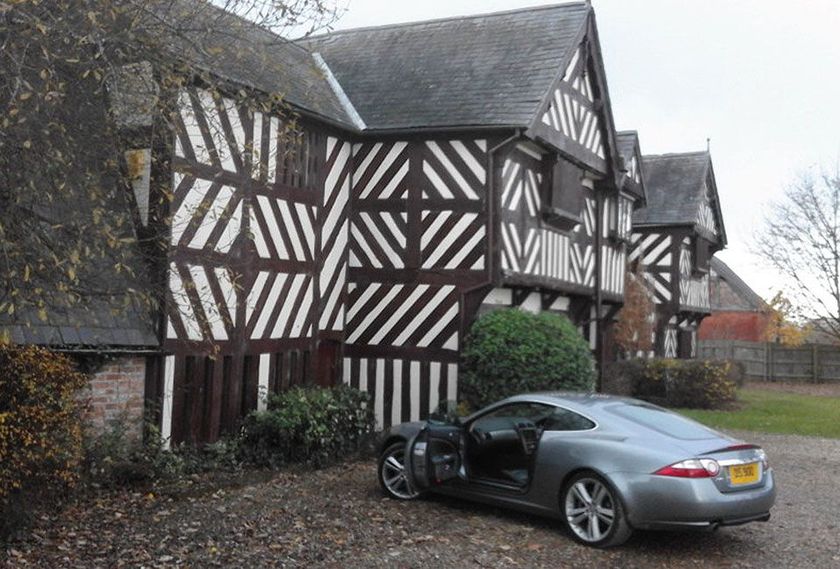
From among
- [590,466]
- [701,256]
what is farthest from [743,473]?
[701,256]

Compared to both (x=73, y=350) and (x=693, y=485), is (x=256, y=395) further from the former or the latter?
(x=693, y=485)

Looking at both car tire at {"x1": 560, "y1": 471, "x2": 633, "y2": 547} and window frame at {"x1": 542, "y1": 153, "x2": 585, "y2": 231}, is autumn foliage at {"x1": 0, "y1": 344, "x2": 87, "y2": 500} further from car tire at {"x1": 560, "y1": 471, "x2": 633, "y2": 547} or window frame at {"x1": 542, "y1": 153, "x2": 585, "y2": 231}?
window frame at {"x1": 542, "y1": 153, "x2": 585, "y2": 231}

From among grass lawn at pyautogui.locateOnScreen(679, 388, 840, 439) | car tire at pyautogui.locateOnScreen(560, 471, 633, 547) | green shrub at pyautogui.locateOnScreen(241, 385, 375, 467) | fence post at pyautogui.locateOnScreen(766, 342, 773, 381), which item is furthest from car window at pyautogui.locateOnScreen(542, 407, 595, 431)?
fence post at pyautogui.locateOnScreen(766, 342, 773, 381)

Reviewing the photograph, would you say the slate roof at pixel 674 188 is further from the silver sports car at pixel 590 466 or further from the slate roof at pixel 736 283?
the silver sports car at pixel 590 466

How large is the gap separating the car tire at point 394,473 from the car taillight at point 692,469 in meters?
2.96

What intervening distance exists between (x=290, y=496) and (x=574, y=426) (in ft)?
11.0

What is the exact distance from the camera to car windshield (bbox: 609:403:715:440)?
793cm

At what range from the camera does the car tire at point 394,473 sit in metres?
9.44

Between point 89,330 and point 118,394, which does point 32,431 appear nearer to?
point 89,330

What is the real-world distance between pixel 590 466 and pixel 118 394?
17.9 feet

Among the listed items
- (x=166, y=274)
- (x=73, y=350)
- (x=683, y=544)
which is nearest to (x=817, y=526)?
(x=683, y=544)

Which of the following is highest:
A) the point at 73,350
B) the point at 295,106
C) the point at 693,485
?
the point at 295,106

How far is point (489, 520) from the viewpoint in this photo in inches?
342

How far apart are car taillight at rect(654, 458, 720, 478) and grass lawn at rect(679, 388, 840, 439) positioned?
10734 millimetres
